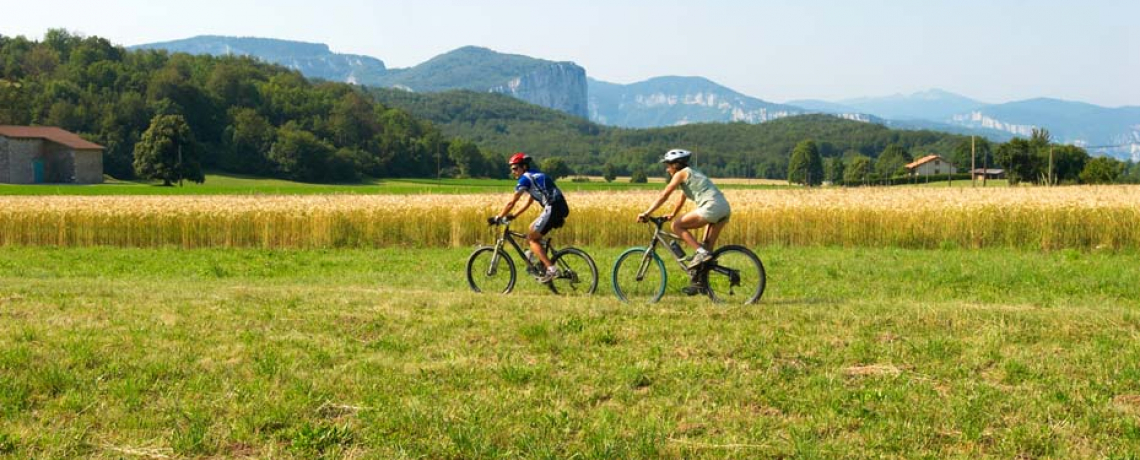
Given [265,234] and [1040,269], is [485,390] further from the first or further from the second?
[265,234]

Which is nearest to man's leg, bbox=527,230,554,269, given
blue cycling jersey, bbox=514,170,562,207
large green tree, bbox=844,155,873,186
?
blue cycling jersey, bbox=514,170,562,207

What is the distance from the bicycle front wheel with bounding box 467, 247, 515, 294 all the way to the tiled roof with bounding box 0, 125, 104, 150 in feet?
280

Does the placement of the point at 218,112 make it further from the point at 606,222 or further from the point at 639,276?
the point at 639,276

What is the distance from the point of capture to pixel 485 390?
6.77 meters

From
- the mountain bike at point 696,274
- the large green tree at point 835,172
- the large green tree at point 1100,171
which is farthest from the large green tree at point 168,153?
the large green tree at point 835,172

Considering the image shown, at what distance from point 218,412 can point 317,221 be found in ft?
64.4

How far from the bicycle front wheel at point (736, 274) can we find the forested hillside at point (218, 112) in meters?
87.6

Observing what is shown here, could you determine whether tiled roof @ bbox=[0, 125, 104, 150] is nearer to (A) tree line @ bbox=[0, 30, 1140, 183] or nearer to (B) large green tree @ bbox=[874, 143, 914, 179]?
(A) tree line @ bbox=[0, 30, 1140, 183]

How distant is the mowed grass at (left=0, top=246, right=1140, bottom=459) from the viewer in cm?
571

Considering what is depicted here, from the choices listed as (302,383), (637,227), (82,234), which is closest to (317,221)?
(82,234)

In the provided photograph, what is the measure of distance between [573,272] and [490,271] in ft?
4.51

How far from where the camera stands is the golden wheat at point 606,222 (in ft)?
73.6

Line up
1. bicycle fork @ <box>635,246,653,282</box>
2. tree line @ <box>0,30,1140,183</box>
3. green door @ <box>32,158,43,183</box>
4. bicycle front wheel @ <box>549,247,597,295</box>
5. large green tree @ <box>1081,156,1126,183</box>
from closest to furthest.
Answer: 1. bicycle fork @ <box>635,246,653,282</box>
2. bicycle front wheel @ <box>549,247,597,295</box>
3. large green tree @ <box>1081,156,1126,183</box>
4. green door @ <box>32,158,43,183</box>
5. tree line @ <box>0,30,1140,183</box>

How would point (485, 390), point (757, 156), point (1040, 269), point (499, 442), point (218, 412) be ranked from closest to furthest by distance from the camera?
point (499, 442) → point (218, 412) → point (485, 390) → point (1040, 269) → point (757, 156)
